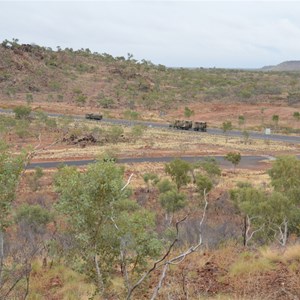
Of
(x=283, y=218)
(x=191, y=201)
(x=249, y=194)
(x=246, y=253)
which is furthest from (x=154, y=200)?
(x=246, y=253)

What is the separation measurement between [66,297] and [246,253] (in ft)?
13.9

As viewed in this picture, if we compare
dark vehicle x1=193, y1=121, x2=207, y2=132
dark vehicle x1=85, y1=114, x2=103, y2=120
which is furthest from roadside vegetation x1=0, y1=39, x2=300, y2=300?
dark vehicle x1=85, y1=114, x2=103, y2=120

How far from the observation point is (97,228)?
265 inches

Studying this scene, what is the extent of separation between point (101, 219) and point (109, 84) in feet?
334

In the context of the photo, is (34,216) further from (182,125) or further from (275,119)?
(275,119)

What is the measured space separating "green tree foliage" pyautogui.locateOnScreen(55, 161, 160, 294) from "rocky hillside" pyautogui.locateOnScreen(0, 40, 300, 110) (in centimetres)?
8151

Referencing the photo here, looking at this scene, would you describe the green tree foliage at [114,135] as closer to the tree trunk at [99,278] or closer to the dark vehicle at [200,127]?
the dark vehicle at [200,127]

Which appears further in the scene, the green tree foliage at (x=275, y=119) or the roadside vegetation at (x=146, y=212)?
the green tree foliage at (x=275, y=119)

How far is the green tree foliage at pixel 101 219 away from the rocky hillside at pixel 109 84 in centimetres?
8151

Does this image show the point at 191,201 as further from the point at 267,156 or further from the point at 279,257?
the point at 267,156

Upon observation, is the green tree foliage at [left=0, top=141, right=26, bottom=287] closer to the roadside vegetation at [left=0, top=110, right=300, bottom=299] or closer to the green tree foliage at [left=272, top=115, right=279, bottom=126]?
the roadside vegetation at [left=0, top=110, right=300, bottom=299]

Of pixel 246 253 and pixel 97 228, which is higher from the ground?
pixel 97 228

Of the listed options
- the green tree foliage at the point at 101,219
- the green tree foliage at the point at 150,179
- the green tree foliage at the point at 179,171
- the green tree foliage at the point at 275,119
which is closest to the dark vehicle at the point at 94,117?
the green tree foliage at the point at 275,119

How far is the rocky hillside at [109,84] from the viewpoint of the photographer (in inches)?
3684
